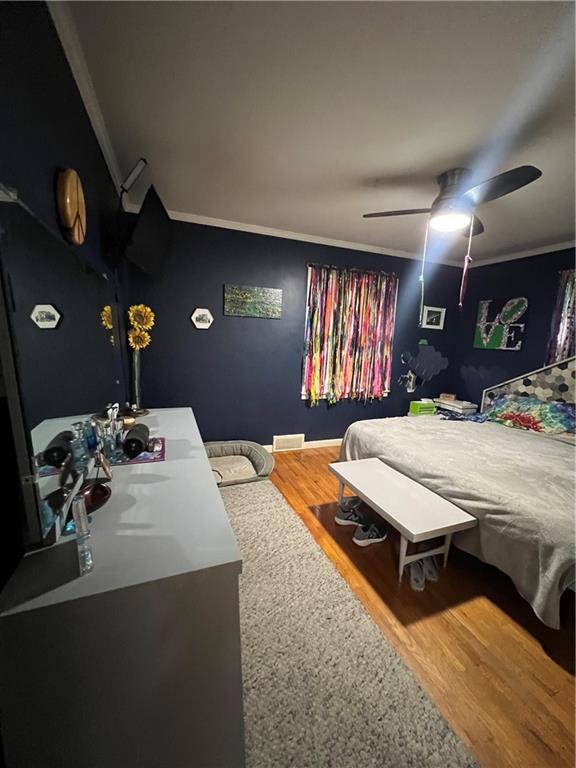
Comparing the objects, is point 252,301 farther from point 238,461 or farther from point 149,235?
point 238,461

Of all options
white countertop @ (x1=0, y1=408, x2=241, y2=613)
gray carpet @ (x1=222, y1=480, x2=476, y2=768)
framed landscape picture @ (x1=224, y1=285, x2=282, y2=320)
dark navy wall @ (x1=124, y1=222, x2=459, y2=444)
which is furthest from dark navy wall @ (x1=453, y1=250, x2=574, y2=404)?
white countertop @ (x1=0, y1=408, x2=241, y2=613)

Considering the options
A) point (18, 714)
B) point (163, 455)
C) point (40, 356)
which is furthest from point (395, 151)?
point (18, 714)

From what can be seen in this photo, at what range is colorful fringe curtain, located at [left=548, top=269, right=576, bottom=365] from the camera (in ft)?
9.70

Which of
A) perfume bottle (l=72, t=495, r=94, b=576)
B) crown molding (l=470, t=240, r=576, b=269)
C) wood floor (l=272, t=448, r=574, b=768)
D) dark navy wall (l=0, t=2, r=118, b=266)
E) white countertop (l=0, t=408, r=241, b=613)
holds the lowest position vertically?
wood floor (l=272, t=448, r=574, b=768)

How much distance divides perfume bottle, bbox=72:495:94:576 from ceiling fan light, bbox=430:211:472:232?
92.6 inches

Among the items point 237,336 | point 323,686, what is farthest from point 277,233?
Answer: point 323,686

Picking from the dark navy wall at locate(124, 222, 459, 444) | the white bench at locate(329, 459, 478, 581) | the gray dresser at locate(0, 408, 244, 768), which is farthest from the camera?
the dark navy wall at locate(124, 222, 459, 444)

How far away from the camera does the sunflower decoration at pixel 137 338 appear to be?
2420 millimetres

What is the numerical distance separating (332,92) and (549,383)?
3279 millimetres

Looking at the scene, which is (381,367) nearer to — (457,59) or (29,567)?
(457,59)

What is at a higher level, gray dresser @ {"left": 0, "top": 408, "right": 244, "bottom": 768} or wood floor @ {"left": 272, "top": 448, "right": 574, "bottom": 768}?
gray dresser @ {"left": 0, "top": 408, "right": 244, "bottom": 768}

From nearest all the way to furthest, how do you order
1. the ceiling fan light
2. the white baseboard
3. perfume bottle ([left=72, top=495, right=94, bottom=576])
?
perfume bottle ([left=72, top=495, right=94, bottom=576])
the ceiling fan light
the white baseboard

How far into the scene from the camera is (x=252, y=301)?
3088 millimetres

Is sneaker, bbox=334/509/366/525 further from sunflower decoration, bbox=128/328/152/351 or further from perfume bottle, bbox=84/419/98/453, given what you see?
sunflower decoration, bbox=128/328/152/351
